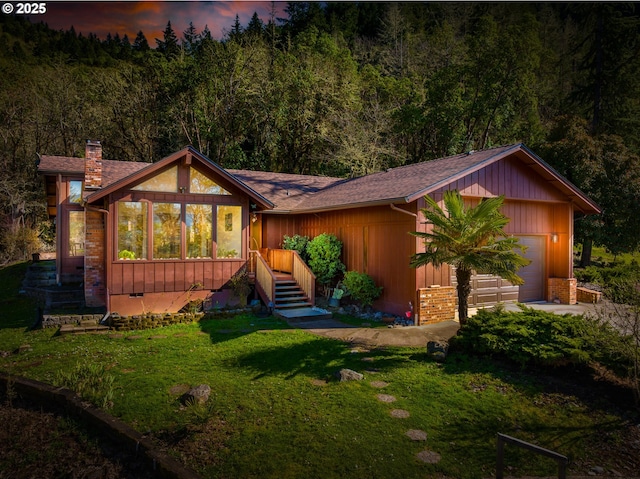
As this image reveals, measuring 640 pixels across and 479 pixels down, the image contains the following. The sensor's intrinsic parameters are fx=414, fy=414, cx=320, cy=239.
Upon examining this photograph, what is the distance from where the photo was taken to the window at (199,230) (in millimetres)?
12828

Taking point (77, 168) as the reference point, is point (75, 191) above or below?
below

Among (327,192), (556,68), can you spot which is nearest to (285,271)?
(327,192)

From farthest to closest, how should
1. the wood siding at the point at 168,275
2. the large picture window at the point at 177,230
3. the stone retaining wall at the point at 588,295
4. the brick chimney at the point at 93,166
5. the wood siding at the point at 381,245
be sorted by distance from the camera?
1. the stone retaining wall at the point at 588,295
2. the brick chimney at the point at 93,166
3. the large picture window at the point at 177,230
4. the wood siding at the point at 168,275
5. the wood siding at the point at 381,245

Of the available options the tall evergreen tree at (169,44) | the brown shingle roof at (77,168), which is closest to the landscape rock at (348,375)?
the brown shingle roof at (77,168)

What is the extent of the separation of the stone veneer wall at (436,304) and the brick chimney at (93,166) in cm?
1035

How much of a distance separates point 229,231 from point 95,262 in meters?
4.35

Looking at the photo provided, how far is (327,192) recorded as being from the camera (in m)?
17.7

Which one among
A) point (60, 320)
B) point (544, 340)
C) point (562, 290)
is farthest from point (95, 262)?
point (562, 290)

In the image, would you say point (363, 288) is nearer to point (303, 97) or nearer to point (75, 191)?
point (75, 191)

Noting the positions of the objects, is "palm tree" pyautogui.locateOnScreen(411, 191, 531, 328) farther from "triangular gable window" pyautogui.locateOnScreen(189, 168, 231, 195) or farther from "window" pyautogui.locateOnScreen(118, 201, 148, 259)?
"window" pyautogui.locateOnScreen(118, 201, 148, 259)

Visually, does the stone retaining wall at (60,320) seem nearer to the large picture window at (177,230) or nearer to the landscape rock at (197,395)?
the large picture window at (177,230)

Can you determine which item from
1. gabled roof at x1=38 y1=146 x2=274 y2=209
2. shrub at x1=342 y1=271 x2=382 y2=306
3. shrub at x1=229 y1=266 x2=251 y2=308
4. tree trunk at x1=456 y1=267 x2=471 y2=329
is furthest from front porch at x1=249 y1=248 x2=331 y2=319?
tree trunk at x1=456 y1=267 x2=471 y2=329

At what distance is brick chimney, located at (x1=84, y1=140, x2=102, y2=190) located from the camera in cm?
1281

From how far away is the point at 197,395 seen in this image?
625 cm
